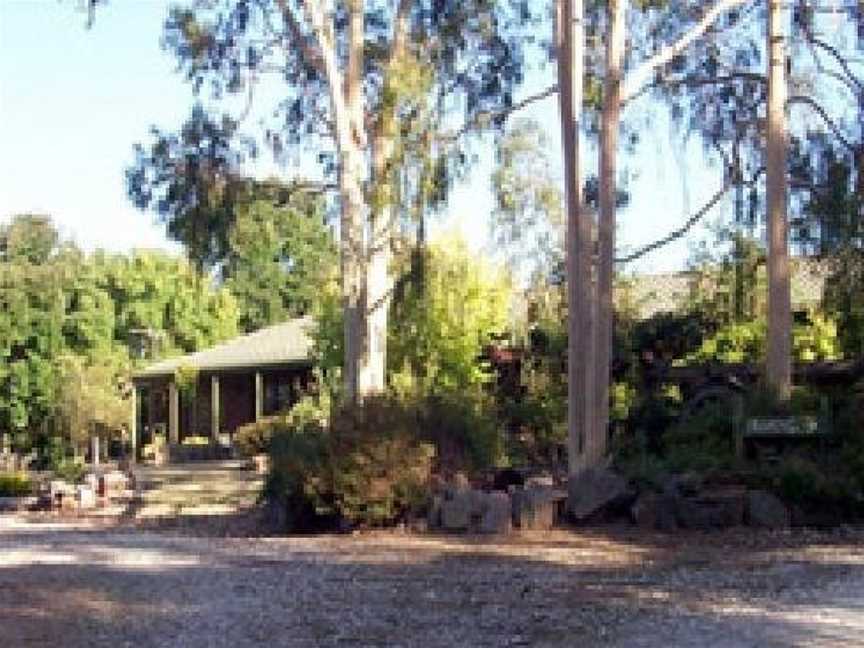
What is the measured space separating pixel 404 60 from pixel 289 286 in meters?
58.6

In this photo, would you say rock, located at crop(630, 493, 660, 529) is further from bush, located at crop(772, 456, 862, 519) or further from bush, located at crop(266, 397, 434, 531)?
bush, located at crop(266, 397, 434, 531)

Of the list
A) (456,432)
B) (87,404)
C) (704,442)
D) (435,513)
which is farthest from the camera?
(87,404)

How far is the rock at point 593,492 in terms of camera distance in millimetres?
16875

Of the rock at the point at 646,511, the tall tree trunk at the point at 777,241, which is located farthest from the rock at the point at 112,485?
the rock at the point at 646,511

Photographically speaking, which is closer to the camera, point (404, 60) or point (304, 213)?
point (404, 60)

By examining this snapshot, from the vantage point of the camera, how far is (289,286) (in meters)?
80.3

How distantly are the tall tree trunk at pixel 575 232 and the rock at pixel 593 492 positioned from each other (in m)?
2.46

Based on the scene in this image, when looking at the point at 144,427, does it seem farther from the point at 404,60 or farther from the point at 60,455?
the point at 404,60

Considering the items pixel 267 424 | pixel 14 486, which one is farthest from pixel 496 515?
pixel 267 424

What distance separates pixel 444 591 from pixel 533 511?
5.67 meters

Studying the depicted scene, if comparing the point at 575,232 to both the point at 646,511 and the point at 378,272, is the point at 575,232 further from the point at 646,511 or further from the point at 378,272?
the point at 646,511

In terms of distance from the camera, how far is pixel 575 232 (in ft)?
65.5

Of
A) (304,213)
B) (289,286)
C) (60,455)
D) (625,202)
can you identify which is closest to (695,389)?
(625,202)

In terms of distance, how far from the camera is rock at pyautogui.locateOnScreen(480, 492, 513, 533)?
16.3 meters
